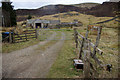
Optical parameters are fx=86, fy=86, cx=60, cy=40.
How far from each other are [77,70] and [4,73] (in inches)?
154

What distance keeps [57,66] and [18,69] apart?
2273 millimetres

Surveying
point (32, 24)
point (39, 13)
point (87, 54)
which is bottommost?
point (87, 54)

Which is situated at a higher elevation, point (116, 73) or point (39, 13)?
point (39, 13)

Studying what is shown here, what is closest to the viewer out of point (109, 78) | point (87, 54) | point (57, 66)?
point (87, 54)

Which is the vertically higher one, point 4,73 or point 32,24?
point 32,24

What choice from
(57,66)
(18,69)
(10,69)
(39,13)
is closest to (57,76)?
(57,66)

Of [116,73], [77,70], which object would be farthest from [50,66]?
[116,73]

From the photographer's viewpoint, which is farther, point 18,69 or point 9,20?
point 9,20

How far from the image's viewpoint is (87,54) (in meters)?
3.15

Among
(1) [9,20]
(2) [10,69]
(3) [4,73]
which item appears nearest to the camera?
(3) [4,73]

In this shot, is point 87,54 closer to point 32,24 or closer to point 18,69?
point 18,69

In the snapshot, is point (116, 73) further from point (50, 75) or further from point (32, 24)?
point (32, 24)

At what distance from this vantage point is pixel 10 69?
195 inches

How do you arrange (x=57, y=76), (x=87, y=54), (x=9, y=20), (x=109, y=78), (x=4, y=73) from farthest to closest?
(x=9, y=20)
(x=4, y=73)
(x=57, y=76)
(x=109, y=78)
(x=87, y=54)
